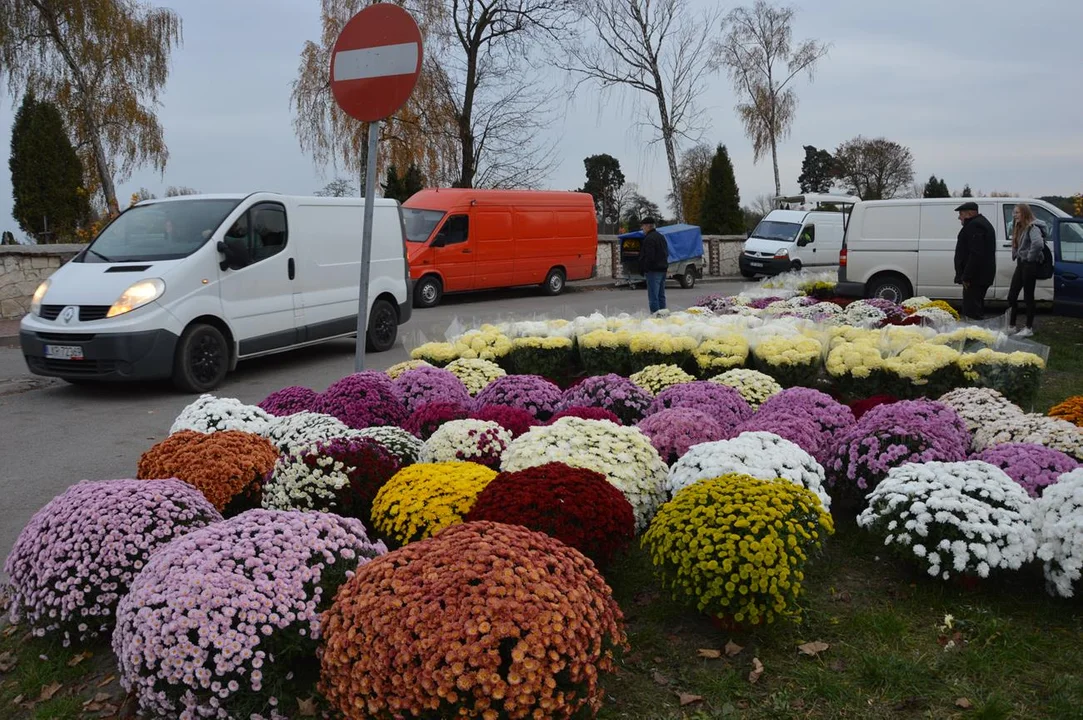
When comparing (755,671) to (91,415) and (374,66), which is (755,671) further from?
(91,415)

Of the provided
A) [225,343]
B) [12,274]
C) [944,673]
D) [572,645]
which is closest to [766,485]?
[944,673]

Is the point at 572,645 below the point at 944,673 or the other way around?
the other way around

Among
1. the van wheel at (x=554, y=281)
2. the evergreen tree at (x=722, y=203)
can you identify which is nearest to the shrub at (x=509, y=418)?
the van wheel at (x=554, y=281)

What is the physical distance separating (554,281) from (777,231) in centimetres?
901

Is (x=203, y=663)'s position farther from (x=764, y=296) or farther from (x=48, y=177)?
(x=48, y=177)

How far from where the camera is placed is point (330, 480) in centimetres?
408

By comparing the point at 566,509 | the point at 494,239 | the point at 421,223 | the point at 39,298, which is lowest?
the point at 566,509

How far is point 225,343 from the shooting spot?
9.59m

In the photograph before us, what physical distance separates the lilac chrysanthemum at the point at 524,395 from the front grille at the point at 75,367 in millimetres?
4704

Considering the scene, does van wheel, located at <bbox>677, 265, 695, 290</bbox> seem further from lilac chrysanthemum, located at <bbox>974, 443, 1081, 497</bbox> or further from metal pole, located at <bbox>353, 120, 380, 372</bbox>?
lilac chrysanthemum, located at <bbox>974, 443, 1081, 497</bbox>

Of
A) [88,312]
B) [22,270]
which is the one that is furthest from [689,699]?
[22,270]

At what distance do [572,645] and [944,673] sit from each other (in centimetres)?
139

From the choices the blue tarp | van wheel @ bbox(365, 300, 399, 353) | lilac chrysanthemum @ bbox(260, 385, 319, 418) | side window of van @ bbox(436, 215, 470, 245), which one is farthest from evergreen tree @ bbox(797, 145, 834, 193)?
lilac chrysanthemum @ bbox(260, 385, 319, 418)

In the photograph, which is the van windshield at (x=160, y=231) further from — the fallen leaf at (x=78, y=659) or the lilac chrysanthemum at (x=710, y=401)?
the fallen leaf at (x=78, y=659)
